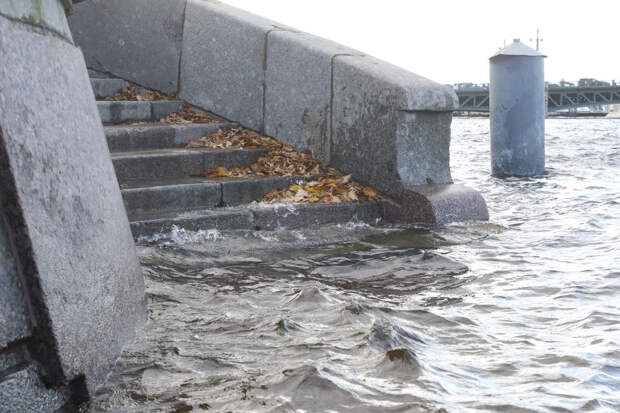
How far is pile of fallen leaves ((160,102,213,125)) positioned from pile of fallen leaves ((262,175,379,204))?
1514 mm

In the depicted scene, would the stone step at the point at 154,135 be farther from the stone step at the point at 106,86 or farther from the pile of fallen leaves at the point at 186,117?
the stone step at the point at 106,86

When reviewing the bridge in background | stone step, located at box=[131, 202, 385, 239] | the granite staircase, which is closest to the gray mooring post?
the granite staircase

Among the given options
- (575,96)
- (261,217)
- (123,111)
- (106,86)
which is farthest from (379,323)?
(575,96)

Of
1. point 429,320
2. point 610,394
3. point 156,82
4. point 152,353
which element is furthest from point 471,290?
point 156,82

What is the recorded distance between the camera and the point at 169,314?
3.07 meters

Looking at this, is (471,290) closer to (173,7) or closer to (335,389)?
(335,389)

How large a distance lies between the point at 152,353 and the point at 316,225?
2.81 meters

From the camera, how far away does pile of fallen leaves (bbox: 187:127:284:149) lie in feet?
20.4

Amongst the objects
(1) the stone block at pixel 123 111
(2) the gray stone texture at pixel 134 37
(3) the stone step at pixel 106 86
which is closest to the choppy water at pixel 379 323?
(1) the stone block at pixel 123 111

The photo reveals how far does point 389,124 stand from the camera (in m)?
5.50

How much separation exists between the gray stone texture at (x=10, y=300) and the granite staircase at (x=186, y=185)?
2666 mm

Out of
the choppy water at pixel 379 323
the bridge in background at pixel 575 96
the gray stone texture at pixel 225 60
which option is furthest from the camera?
A: the bridge in background at pixel 575 96

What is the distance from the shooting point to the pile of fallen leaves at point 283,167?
577 centimetres

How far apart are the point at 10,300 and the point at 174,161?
12.7 ft
